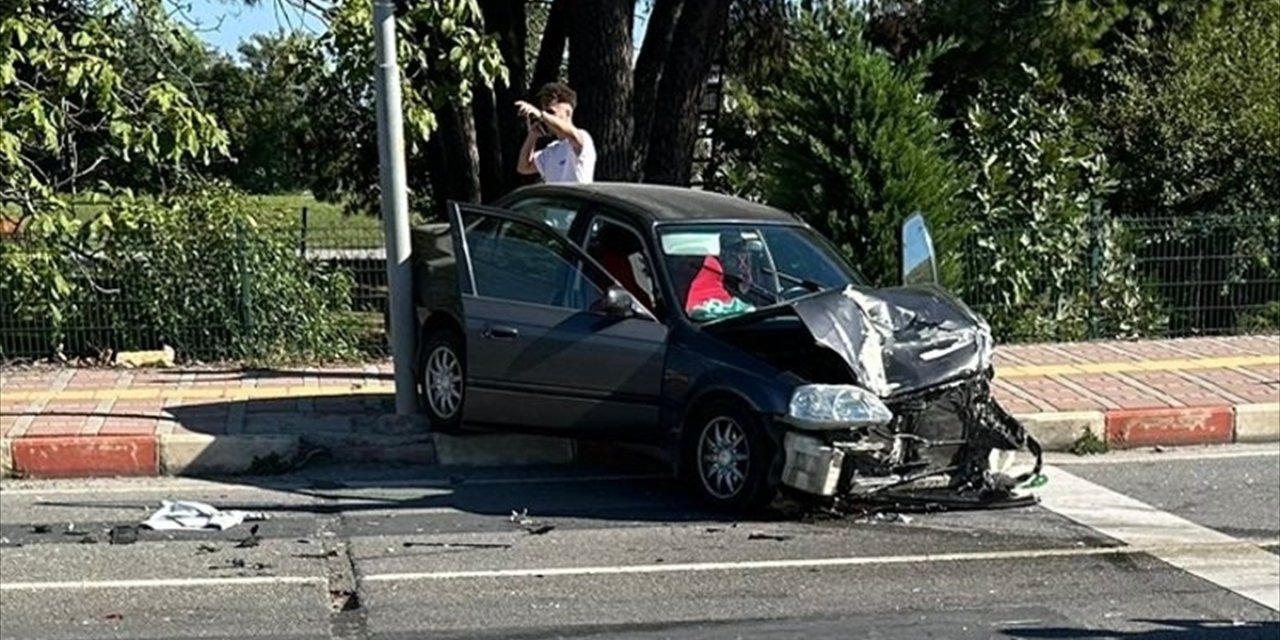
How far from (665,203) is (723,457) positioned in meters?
1.69

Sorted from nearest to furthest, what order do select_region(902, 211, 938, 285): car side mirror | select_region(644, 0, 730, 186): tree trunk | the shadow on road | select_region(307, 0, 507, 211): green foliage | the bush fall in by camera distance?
the shadow on road < select_region(902, 211, 938, 285): car side mirror < select_region(307, 0, 507, 211): green foliage < the bush < select_region(644, 0, 730, 186): tree trunk

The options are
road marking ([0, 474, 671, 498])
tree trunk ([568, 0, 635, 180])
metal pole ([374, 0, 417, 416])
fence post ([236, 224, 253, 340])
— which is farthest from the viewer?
tree trunk ([568, 0, 635, 180])

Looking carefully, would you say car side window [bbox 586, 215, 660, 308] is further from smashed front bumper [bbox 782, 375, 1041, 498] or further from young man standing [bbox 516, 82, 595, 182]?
young man standing [bbox 516, 82, 595, 182]

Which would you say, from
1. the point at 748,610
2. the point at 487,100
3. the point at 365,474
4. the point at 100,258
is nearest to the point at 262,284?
the point at 100,258

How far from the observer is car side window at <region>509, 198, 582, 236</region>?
8.73 meters

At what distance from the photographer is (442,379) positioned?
9.05 meters

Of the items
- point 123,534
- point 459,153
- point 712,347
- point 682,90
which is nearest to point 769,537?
point 712,347

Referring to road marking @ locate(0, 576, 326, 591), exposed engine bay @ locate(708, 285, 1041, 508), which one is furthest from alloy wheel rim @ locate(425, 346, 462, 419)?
road marking @ locate(0, 576, 326, 591)

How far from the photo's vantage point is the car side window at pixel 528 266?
8336 millimetres

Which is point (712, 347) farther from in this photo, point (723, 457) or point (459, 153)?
point (459, 153)

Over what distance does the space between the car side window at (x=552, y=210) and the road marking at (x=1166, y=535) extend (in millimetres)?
3065

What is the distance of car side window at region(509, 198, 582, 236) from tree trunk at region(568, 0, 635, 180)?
5226 mm

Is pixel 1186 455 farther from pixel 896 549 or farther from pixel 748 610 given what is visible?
pixel 748 610

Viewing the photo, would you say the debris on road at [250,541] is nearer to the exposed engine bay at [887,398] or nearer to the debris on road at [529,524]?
the debris on road at [529,524]
